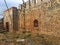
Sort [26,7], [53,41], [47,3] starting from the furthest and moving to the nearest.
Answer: [26,7], [47,3], [53,41]

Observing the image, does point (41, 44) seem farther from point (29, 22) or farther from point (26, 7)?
point (26, 7)

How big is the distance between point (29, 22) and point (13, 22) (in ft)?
6.94

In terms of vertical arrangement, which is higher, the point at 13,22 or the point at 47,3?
the point at 47,3

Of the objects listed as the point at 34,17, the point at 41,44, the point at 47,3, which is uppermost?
the point at 47,3

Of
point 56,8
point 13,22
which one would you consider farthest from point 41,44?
point 13,22

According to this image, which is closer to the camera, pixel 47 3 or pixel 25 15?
pixel 47 3

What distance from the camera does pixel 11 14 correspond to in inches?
564

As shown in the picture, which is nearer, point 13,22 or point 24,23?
point 24,23

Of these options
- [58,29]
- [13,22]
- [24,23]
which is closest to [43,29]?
[58,29]

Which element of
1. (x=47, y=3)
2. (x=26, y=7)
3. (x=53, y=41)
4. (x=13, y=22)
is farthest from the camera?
(x=13, y=22)

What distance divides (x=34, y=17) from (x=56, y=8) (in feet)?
9.04

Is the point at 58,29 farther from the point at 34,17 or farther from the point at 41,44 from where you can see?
the point at 34,17

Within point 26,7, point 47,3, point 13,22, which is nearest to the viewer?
point 47,3

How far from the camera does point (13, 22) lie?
563 inches
